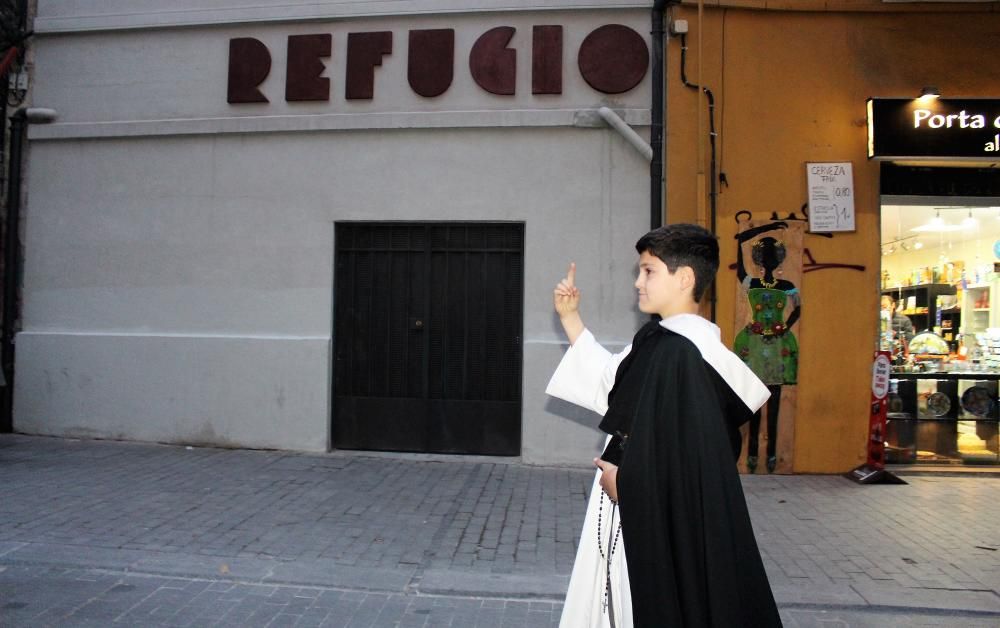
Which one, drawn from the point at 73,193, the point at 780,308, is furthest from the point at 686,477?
the point at 73,193

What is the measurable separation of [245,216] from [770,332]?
582cm

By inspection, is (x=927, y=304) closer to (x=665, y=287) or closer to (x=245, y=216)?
(x=665, y=287)

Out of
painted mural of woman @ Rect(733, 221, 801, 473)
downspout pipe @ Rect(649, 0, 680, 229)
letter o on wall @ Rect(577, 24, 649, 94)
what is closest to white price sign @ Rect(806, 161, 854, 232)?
painted mural of woman @ Rect(733, 221, 801, 473)

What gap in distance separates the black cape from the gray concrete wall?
220 inches

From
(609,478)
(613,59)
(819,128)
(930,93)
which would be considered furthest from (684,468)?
(930,93)

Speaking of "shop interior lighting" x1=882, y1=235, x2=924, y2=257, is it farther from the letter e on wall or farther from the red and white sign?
the letter e on wall

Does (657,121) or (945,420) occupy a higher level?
(657,121)

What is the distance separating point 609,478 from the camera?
2307mm

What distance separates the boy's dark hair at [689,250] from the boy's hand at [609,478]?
0.61 meters

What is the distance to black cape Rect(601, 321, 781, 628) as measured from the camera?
2.09 metres

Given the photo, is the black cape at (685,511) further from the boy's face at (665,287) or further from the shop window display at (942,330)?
the shop window display at (942,330)

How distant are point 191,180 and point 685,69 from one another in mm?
5619

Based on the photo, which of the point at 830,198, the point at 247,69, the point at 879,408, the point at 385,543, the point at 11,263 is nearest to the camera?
the point at 385,543

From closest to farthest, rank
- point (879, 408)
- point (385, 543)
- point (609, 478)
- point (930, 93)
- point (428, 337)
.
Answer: point (609, 478), point (385, 543), point (879, 408), point (930, 93), point (428, 337)
